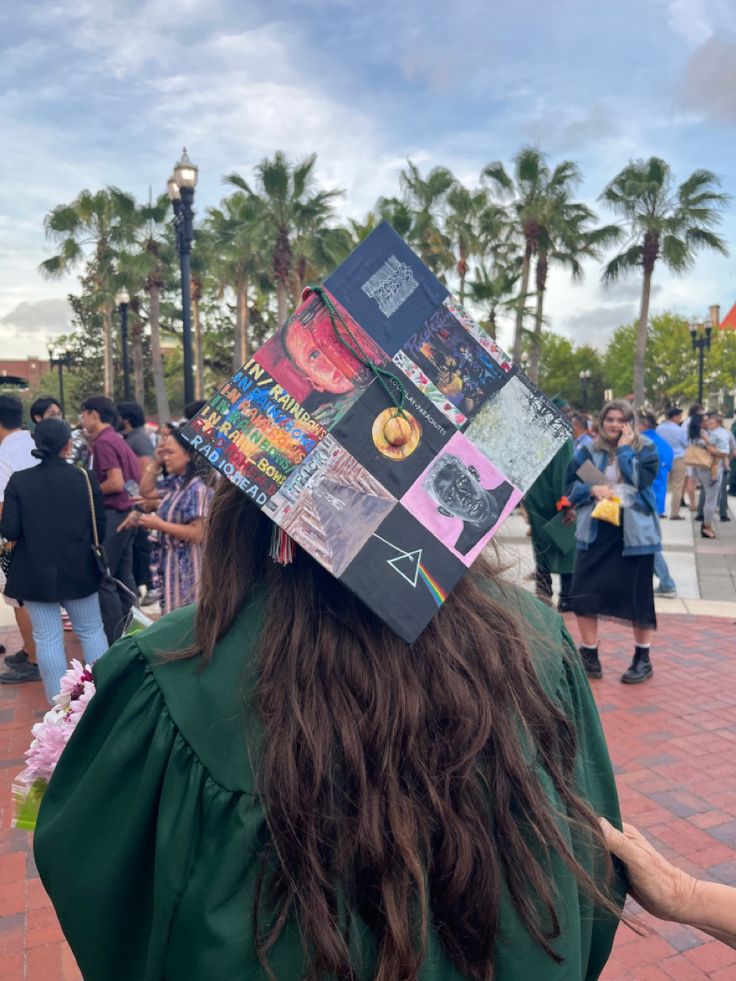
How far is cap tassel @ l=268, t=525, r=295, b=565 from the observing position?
1.08m

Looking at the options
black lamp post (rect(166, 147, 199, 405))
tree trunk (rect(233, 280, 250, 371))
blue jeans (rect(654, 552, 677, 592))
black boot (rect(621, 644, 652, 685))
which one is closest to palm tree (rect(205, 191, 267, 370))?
tree trunk (rect(233, 280, 250, 371))

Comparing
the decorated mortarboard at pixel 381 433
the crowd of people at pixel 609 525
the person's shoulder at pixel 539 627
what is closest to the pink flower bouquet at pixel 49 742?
the decorated mortarboard at pixel 381 433

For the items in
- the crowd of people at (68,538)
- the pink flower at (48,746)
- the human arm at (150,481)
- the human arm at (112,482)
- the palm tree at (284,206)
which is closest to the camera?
the pink flower at (48,746)

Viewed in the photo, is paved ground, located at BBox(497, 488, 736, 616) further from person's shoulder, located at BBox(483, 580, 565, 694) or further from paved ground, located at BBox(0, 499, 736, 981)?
person's shoulder, located at BBox(483, 580, 565, 694)

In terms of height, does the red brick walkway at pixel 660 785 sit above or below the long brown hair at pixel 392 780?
below

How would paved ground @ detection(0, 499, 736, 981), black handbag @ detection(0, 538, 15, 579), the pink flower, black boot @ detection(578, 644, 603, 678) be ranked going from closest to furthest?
the pink flower
paved ground @ detection(0, 499, 736, 981)
black handbag @ detection(0, 538, 15, 579)
black boot @ detection(578, 644, 603, 678)

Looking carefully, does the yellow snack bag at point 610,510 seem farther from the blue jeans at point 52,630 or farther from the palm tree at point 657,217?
the palm tree at point 657,217

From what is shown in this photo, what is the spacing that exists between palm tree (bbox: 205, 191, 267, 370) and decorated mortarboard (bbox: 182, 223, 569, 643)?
23775 mm

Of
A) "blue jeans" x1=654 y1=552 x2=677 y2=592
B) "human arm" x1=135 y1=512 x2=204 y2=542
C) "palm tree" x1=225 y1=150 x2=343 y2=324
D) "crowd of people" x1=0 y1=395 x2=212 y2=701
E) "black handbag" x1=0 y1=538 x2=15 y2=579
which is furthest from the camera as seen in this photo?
"palm tree" x1=225 y1=150 x2=343 y2=324

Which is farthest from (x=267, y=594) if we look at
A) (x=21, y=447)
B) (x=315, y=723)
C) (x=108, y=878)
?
(x=21, y=447)

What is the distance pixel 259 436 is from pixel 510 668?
19.3 inches

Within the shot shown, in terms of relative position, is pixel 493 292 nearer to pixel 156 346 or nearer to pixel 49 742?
pixel 156 346

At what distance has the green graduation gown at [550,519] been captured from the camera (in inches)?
223

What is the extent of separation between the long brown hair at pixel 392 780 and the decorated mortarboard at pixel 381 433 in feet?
0.25
